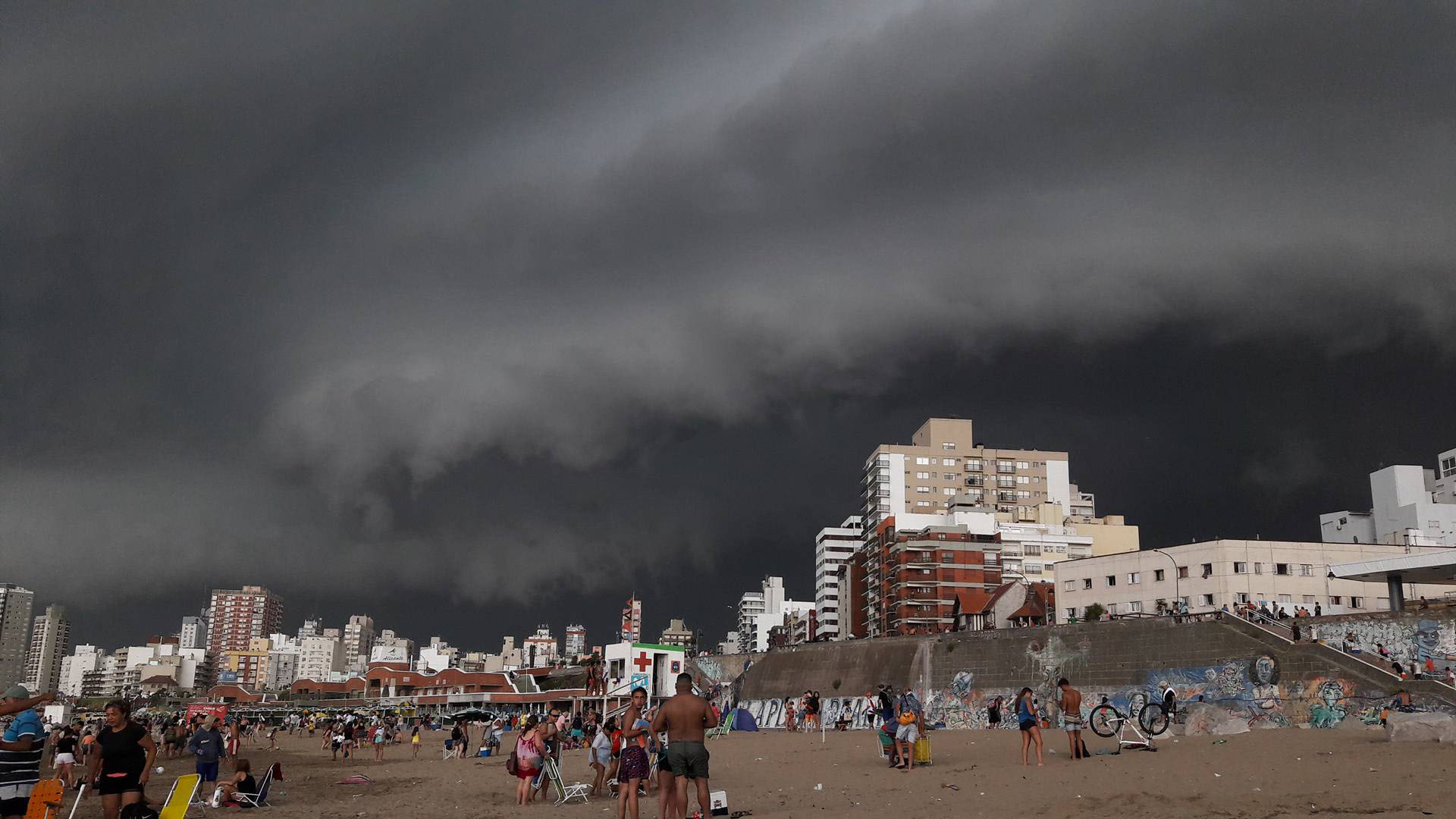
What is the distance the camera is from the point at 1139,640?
171 ft

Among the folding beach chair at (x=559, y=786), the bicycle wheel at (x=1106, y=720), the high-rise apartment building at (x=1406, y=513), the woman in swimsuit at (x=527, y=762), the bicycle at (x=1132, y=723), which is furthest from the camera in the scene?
the high-rise apartment building at (x=1406, y=513)

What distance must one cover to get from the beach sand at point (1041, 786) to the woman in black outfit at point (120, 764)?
6.95 m

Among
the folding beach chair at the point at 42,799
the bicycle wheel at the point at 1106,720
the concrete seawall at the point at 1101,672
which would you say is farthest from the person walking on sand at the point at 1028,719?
the folding beach chair at the point at 42,799

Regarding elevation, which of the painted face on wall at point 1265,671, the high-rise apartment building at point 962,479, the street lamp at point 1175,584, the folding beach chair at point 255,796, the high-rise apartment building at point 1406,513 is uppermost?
the high-rise apartment building at point 962,479

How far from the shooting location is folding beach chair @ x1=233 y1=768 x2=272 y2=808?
2111 cm

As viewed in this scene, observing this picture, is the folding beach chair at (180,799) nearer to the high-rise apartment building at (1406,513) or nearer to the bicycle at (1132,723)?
the bicycle at (1132,723)

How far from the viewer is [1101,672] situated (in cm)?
5353

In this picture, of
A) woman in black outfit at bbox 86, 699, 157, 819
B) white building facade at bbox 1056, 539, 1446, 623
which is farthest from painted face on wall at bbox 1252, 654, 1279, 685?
woman in black outfit at bbox 86, 699, 157, 819

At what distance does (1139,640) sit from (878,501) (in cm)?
8913

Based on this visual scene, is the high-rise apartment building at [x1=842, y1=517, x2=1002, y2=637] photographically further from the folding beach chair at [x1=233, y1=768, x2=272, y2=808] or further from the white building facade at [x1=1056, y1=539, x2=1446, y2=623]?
the folding beach chair at [x1=233, y1=768, x2=272, y2=808]

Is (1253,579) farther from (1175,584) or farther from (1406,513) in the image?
(1406,513)

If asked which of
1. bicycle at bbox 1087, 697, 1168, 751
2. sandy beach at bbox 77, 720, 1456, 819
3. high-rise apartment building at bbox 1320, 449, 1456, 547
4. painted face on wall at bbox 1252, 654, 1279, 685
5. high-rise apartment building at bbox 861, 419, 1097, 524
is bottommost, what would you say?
sandy beach at bbox 77, 720, 1456, 819

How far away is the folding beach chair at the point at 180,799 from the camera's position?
48.0ft

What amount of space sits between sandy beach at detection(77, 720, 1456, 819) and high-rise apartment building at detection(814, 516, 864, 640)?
121480mm
